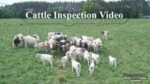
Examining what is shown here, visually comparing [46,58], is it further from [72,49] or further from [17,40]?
[17,40]

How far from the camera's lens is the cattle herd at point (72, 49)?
17812 millimetres

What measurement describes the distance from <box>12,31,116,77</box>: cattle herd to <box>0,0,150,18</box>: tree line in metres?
65.2

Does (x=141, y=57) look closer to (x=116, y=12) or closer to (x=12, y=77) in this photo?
(x=12, y=77)

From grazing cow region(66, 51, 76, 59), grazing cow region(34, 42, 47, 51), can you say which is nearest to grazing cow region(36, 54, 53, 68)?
grazing cow region(66, 51, 76, 59)

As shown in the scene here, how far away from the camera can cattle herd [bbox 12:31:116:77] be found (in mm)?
17812

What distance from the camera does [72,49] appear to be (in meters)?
19.1

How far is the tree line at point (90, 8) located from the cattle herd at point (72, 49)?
65.2m

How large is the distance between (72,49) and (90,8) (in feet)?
248

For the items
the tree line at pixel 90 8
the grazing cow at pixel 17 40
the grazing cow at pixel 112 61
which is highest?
the tree line at pixel 90 8

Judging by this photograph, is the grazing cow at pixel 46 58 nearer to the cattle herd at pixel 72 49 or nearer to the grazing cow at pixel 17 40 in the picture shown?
the cattle herd at pixel 72 49

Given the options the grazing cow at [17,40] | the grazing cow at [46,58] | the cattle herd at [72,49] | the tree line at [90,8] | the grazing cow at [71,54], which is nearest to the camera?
the cattle herd at [72,49]

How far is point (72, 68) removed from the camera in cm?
1684

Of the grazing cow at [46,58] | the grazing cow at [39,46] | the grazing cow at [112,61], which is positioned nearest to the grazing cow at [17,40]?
the grazing cow at [39,46]

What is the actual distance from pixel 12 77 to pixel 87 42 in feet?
25.2
